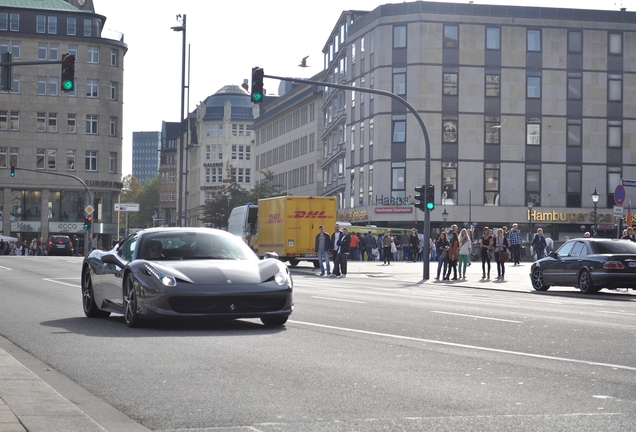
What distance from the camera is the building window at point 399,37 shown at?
8206 centimetres

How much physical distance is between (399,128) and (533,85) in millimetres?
10128

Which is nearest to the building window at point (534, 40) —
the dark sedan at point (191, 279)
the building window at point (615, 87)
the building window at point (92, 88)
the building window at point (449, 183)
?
the building window at point (615, 87)

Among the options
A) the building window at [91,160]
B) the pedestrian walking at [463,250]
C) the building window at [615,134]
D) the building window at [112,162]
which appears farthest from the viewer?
the building window at [112,162]

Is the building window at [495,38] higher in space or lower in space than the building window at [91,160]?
higher

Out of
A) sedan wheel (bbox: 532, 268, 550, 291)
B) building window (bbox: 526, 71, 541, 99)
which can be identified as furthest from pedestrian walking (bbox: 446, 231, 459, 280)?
building window (bbox: 526, 71, 541, 99)

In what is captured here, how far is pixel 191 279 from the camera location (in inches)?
535

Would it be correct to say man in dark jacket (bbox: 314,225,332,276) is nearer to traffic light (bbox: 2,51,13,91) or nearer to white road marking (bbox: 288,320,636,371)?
traffic light (bbox: 2,51,13,91)

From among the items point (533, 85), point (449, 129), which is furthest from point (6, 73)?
point (533, 85)

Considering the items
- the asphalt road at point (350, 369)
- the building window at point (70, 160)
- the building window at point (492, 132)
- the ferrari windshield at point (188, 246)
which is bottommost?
the asphalt road at point (350, 369)

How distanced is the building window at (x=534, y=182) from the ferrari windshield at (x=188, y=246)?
69.5m

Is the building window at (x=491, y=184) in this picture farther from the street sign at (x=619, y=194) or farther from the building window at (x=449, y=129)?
the street sign at (x=619, y=194)

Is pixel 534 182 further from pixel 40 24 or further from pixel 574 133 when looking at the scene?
pixel 40 24

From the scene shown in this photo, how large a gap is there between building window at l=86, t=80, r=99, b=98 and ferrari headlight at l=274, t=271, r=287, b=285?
88.5 metres

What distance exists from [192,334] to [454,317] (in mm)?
4837
